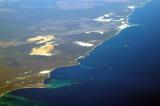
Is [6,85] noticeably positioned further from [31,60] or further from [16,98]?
[31,60]

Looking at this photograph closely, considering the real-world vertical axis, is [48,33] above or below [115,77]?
above

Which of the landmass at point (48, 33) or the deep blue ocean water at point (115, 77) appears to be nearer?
the deep blue ocean water at point (115, 77)

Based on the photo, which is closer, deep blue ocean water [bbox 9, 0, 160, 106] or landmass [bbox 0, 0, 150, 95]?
deep blue ocean water [bbox 9, 0, 160, 106]

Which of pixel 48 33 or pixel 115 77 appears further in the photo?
pixel 48 33
